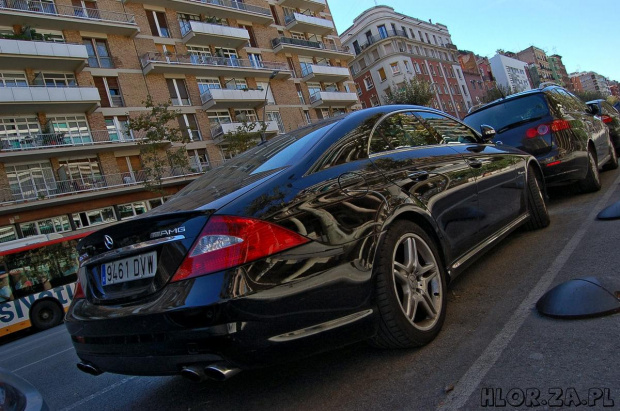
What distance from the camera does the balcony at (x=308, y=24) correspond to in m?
42.0

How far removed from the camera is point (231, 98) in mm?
33312

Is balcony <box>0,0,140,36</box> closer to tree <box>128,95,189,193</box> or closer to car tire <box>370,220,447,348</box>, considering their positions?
tree <box>128,95,189,193</box>

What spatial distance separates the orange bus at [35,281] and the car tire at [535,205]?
46.8ft

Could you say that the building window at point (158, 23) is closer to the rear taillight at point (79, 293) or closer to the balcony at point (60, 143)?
the balcony at point (60, 143)

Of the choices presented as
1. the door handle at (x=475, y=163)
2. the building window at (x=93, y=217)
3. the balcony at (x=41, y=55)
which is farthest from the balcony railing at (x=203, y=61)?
the door handle at (x=475, y=163)

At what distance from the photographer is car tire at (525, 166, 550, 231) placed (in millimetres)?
4812

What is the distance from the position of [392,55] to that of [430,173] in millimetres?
62106

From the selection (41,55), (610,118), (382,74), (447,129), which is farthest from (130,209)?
(382,74)

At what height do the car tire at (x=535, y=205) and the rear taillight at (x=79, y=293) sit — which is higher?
the rear taillight at (x=79, y=293)

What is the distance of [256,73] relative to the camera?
36656 mm

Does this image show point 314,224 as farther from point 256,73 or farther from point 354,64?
point 354,64

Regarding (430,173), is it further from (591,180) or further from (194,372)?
(591,180)

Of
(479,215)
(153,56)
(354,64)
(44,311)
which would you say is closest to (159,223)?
(479,215)

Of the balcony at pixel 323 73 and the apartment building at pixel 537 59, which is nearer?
the balcony at pixel 323 73
